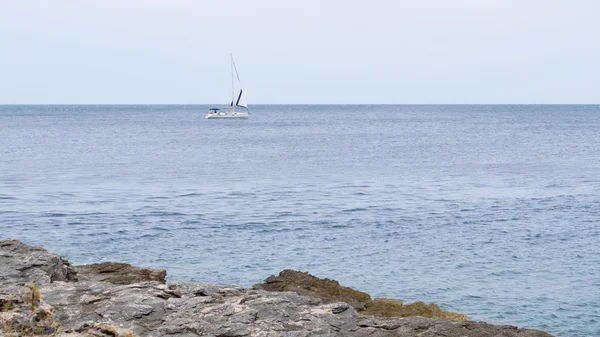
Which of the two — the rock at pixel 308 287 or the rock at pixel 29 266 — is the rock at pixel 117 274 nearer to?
the rock at pixel 29 266

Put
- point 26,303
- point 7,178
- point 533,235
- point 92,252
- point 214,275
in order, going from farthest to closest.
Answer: point 7,178, point 533,235, point 92,252, point 214,275, point 26,303

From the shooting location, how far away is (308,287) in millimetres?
13375

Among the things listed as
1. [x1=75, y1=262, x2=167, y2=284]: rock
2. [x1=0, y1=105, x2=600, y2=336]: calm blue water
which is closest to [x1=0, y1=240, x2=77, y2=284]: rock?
[x1=75, y1=262, x2=167, y2=284]: rock

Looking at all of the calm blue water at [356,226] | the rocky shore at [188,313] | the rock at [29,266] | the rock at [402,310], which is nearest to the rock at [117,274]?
the rock at [29,266]

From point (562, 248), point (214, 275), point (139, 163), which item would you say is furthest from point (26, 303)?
point (139, 163)

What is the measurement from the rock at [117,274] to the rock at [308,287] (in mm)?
2072

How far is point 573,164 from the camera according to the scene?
182 ft

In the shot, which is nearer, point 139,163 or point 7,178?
point 7,178

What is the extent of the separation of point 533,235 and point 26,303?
21.3 meters

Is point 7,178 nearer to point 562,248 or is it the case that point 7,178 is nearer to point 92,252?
point 92,252

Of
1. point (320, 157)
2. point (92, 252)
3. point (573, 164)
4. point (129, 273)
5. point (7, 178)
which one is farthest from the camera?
point (320, 157)

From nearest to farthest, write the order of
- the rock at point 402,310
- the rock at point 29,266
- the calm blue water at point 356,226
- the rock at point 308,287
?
the rock at point 29,266
the rock at point 402,310
the rock at point 308,287
the calm blue water at point 356,226

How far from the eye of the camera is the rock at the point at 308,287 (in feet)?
42.8

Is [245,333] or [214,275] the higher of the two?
[245,333]
